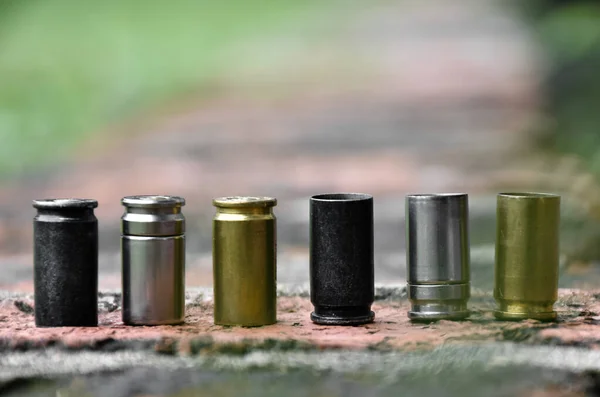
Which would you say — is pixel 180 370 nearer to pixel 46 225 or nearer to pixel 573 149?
pixel 46 225

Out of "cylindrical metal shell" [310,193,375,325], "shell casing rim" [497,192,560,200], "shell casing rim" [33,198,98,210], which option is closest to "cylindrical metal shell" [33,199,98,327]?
"shell casing rim" [33,198,98,210]

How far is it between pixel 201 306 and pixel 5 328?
705 mm

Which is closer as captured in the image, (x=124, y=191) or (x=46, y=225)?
(x=46, y=225)

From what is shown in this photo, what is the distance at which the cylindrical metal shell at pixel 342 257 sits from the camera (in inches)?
122

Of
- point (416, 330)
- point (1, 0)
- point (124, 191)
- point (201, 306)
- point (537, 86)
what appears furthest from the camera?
point (1, 0)

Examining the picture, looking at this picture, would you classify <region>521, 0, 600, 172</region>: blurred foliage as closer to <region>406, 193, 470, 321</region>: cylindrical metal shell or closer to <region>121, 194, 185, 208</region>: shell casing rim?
<region>406, 193, 470, 321</region>: cylindrical metal shell

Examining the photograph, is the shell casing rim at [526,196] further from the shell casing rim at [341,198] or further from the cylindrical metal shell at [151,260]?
the cylindrical metal shell at [151,260]

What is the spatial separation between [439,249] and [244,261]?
23.0 inches

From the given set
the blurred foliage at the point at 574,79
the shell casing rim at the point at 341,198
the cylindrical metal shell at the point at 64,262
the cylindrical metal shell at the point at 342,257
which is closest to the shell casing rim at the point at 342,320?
the cylindrical metal shell at the point at 342,257

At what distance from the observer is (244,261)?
10.1ft

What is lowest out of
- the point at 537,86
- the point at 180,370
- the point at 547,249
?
the point at 180,370

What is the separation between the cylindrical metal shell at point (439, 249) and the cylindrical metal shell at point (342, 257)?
0.14 meters

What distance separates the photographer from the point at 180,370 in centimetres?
275

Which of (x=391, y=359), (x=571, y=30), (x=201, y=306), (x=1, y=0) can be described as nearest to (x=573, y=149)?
(x=571, y=30)
